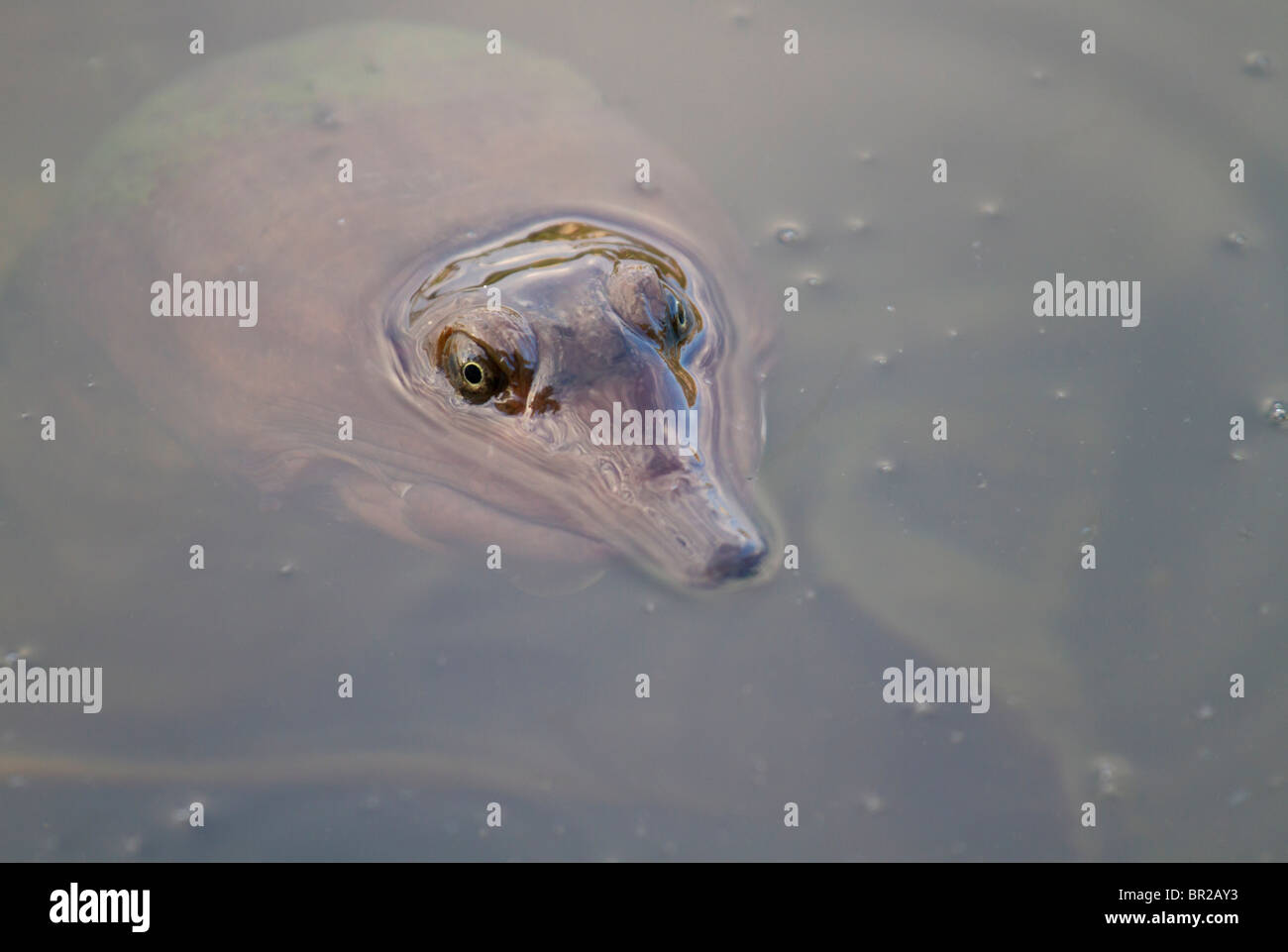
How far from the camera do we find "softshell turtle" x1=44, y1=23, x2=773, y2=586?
3186mm

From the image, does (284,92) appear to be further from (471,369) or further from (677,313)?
(677,313)

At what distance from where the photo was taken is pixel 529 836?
120 inches

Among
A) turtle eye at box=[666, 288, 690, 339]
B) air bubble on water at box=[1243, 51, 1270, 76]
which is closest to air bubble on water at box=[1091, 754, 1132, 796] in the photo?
turtle eye at box=[666, 288, 690, 339]

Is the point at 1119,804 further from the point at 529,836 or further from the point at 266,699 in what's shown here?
the point at 266,699

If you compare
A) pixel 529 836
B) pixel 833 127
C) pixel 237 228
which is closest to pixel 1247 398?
pixel 833 127

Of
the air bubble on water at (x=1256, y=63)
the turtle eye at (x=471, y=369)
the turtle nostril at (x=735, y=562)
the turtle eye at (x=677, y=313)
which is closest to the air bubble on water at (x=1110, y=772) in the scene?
the turtle nostril at (x=735, y=562)

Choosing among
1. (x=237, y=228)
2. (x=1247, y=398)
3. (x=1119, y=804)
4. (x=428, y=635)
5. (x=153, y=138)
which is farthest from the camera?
(x=153, y=138)

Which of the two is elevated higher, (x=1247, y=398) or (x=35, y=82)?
(x=35, y=82)

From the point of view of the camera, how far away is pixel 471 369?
126 inches

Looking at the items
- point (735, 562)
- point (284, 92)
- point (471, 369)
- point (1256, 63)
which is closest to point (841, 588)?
point (735, 562)

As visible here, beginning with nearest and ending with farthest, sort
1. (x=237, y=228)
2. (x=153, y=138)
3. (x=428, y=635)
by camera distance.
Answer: (x=428, y=635)
(x=237, y=228)
(x=153, y=138)

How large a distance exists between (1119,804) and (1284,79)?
9.64 feet

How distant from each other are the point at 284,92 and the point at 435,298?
134 cm

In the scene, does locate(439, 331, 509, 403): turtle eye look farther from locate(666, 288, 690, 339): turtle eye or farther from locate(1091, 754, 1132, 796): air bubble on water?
locate(1091, 754, 1132, 796): air bubble on water
